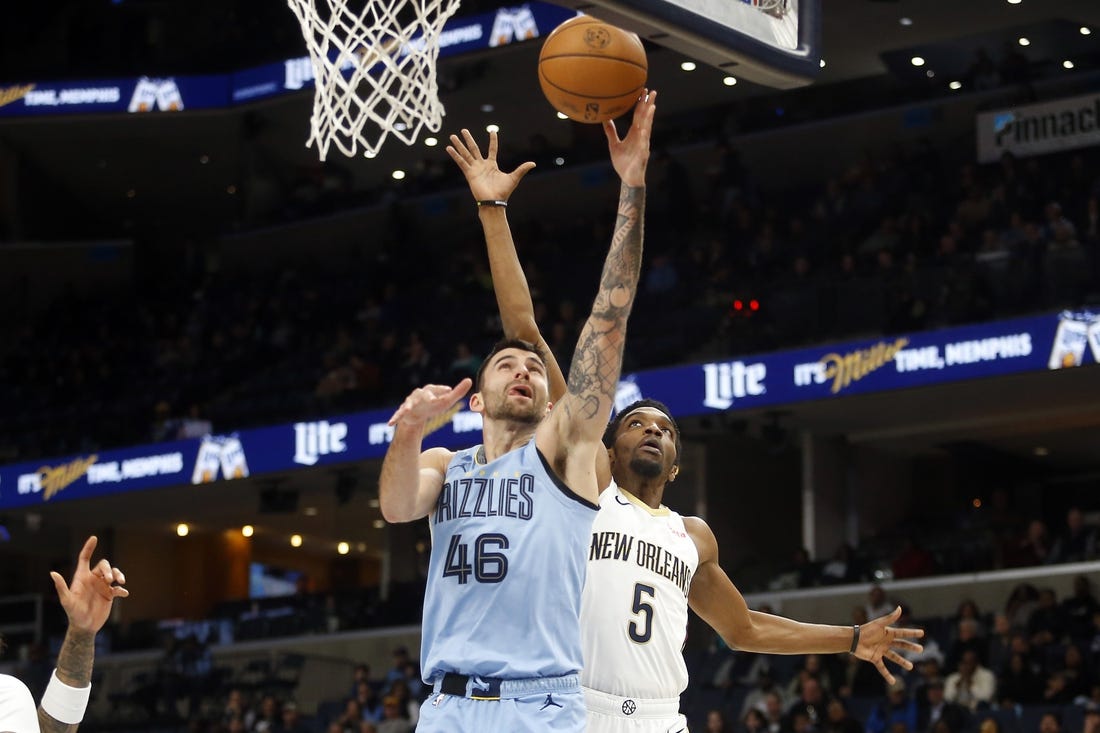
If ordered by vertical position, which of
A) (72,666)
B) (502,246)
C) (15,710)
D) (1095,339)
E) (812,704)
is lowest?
(15,710)

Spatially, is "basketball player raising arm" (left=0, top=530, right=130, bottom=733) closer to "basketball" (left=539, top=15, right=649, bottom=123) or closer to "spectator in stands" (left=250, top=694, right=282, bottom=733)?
"basketball" (left=539, top=15, right=649, bottom=123)

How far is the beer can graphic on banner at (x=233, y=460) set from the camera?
70.2 feet

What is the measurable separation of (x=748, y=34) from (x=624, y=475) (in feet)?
5.39

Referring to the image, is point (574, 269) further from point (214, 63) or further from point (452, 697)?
point (452, 697)

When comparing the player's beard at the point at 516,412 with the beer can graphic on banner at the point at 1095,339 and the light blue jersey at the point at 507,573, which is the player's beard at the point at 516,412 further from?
the beer can graphic on banner at the point at 1095,339

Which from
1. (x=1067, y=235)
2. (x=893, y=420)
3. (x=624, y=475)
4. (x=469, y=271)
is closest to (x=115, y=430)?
(x=469, y=271)

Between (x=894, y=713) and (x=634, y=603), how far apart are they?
849cm

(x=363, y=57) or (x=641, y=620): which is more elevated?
(x=363, y=57)

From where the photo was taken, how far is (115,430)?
23.2 m

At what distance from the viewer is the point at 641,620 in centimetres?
591

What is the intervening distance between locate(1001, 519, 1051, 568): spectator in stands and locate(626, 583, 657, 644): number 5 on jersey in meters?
11.7

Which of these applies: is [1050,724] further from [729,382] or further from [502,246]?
[502,246]

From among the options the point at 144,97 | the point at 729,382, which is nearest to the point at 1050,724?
the point at 729,382

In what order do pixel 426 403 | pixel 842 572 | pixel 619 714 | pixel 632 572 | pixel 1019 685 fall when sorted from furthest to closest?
1. pixel 842 572
2. pixel 1019 685
3. pixel 632 572
4. pixel 619 714
5. pixel 426 403
